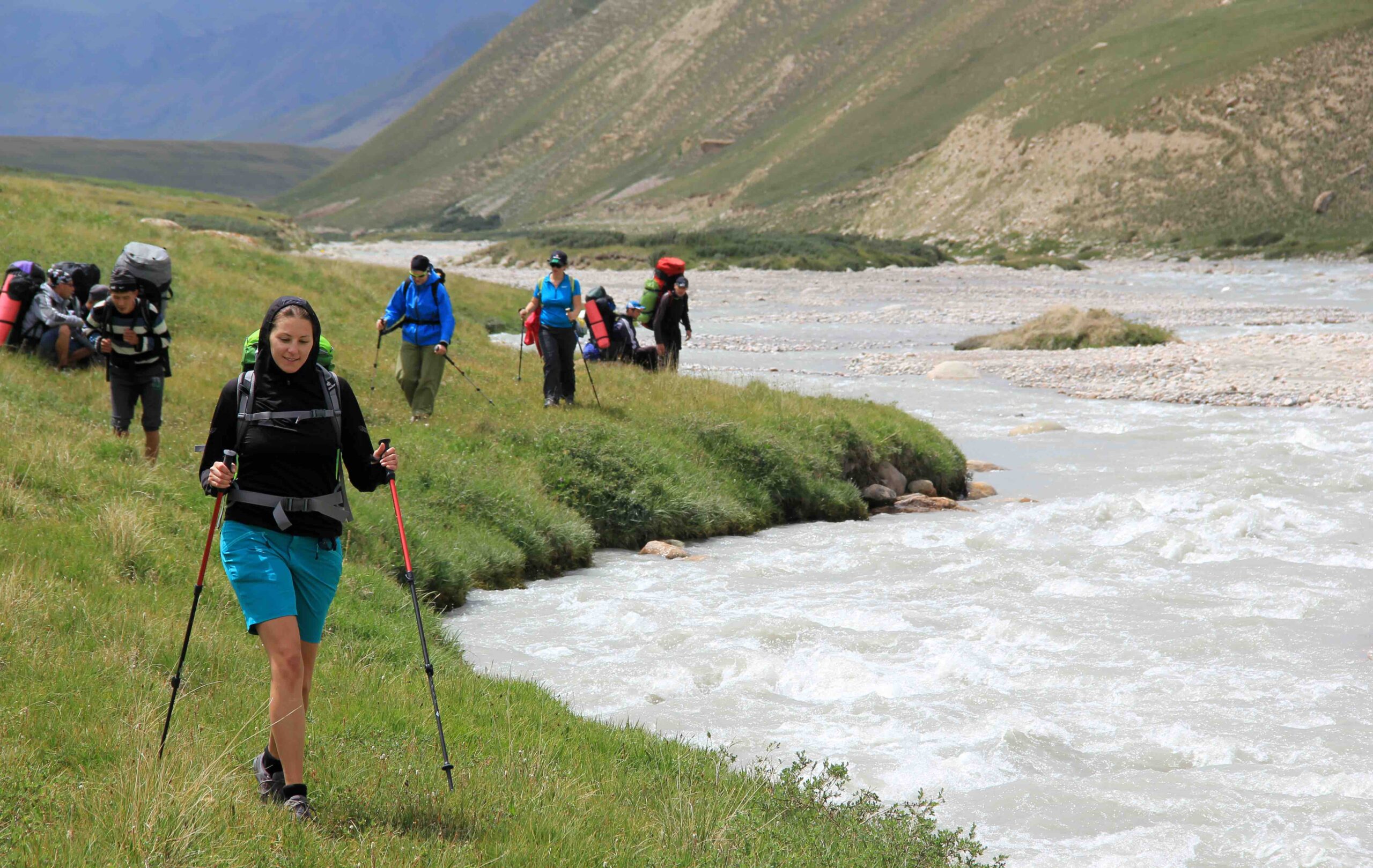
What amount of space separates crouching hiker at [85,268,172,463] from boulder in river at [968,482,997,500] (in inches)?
477

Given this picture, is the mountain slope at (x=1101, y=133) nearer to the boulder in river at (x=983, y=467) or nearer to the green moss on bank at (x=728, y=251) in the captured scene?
the green moss on bank at (x=728, y=251)

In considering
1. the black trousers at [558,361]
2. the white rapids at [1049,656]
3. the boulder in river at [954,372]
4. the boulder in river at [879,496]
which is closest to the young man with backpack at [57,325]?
the black trousers at [558,361]

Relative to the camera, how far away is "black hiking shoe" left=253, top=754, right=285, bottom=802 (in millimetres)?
5359

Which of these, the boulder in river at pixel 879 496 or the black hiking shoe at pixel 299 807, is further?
the boulder in river at pixel 879 496

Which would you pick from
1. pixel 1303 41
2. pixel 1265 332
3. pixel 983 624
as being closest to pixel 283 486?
pixel 983 624

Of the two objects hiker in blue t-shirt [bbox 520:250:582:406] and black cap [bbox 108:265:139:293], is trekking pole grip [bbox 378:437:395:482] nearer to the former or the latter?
black cap [bbox 108:265:139:293]

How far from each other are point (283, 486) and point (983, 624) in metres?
8.22

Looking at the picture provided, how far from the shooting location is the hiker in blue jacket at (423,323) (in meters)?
16.2

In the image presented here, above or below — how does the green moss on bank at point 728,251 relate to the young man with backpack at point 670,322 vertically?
above

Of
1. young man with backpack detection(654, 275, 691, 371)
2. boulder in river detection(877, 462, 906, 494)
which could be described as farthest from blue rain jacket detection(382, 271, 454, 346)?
boulder in river detection(877, 462, 906, 494)

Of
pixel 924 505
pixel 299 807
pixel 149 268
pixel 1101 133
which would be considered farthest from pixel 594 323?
pixel 1101 133

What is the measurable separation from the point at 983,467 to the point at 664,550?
8410 mm

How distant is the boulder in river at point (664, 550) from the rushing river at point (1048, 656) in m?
0.34

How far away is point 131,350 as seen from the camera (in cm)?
1216
